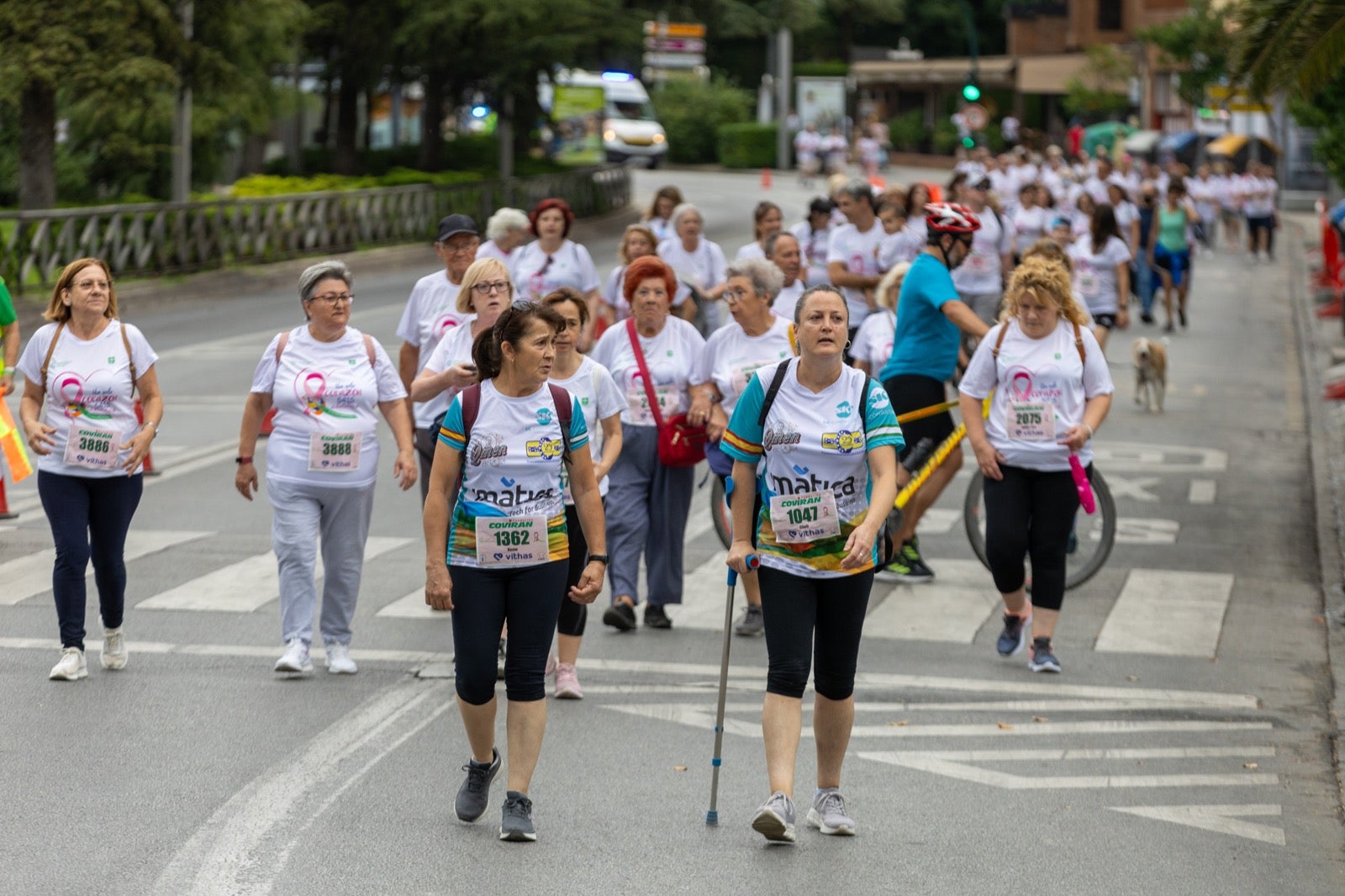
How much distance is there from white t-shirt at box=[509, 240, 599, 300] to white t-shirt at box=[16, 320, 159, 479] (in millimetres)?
4175

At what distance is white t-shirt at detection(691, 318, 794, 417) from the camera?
9086 mm

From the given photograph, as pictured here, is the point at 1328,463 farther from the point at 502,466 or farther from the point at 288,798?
the point at 288,798

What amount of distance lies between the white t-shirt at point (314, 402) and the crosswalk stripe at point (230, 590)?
143 centimetres

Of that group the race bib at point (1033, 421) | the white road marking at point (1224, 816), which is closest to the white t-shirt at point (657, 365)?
the race bib at point (1033, 421)

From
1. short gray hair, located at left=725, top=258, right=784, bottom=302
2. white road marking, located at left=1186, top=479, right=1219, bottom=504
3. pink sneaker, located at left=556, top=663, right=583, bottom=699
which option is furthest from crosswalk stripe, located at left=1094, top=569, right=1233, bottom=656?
pink sneaker, located at left=556, top=663, right=583, bottom=699

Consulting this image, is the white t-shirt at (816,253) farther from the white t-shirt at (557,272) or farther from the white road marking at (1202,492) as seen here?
the white t-shirt at (557,272)

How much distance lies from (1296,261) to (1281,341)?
13.2 m

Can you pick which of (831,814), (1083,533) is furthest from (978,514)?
(831,814)

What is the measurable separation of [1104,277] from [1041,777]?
35.3 ft

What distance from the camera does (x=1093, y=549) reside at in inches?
412

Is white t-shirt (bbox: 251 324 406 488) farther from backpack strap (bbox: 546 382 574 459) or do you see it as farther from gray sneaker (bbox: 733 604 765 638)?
gray sneaker (bbox: 733 604 765 638)

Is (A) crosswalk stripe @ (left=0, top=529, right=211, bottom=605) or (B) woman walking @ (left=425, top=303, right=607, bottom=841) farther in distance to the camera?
(A) crosswalk stripe @ (left=0, top=529, right=211, bottom=605)

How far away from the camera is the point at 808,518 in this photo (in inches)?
244

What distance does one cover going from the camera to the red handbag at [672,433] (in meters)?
9.20
